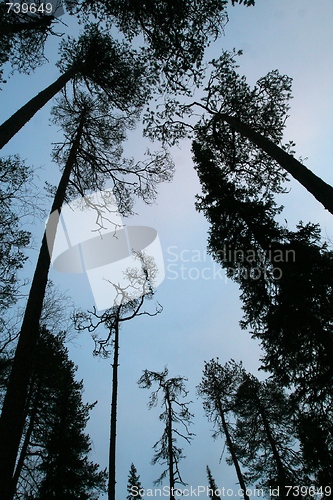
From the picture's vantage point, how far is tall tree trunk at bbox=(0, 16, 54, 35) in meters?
6.45

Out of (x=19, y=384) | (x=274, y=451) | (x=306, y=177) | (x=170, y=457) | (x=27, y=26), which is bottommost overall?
(x=19, y=384)

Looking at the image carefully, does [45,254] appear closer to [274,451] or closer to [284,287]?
[284,287]

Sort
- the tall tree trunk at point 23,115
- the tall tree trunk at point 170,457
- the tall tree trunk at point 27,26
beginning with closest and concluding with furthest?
the tall tree trunk at point 23,115
the tall tree trunk at point 27,26
the tall tree trunk at point 170,457

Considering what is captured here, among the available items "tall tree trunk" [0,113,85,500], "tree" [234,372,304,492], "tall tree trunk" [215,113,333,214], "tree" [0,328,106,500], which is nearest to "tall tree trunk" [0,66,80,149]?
"tall tree trunk" [0,113,85,500]

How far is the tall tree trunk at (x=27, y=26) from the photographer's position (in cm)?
645

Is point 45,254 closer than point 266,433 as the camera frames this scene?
Yes

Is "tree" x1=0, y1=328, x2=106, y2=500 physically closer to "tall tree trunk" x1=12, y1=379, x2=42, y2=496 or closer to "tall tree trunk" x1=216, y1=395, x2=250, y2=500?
"tall tree trunk" x1=12, y1=379, x2=42, y2=496

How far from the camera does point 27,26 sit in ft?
24.0

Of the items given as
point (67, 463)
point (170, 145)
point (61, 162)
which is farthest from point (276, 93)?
point (67, 463)

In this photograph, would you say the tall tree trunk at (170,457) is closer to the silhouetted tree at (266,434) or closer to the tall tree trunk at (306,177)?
the silhouetted tree at (266,434)

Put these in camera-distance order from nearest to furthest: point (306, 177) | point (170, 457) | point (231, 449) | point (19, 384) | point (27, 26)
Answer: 1. point (19, 384)
2. point (306, 177)
3. point (27, 26)
4. point (170, 457)
5. point (231, 449)

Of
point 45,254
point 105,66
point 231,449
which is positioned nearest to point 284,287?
point 45,254

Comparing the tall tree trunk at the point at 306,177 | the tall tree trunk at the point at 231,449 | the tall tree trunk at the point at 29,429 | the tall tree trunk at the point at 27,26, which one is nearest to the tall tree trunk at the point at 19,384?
the tall tree trunk at the point at 306,177

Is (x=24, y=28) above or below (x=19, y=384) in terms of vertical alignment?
above
